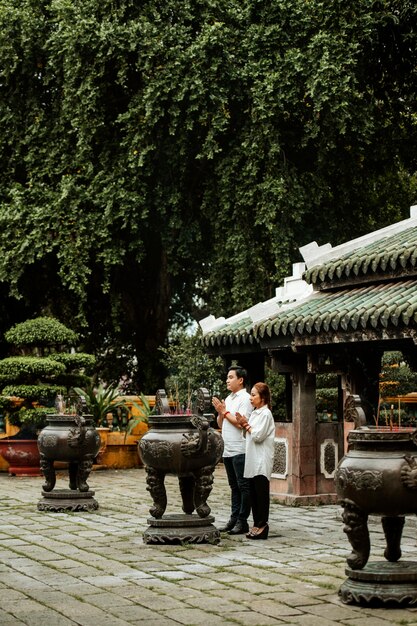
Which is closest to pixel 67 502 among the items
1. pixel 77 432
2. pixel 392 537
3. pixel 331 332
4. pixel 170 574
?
pixel 77 432

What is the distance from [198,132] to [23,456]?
8730 mm

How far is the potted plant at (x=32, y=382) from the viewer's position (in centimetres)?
2056

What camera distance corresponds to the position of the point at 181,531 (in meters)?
11.1

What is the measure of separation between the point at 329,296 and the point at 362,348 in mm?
1231

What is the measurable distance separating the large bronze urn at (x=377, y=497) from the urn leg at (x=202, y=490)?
3.40 m

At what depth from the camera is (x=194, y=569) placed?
31.2 feet

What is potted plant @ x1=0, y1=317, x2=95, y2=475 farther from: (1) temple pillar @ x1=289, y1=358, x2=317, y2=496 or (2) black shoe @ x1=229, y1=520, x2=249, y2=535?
(2) black shoe @ x1=229, y1=520, x2=249, y2=535

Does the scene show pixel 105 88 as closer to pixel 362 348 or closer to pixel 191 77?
pixel 191 77

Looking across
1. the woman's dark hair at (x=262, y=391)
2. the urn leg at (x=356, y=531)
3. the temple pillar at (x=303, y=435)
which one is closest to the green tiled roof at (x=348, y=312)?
the temple pillar at (x=303, y=435)

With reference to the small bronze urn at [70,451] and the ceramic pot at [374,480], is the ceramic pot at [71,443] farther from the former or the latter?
the ceramic pot at [374,480]

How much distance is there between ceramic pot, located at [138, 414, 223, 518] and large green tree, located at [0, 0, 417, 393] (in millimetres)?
12251

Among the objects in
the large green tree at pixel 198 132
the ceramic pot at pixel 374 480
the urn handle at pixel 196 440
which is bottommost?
the ceramic pot at pixel 374 480

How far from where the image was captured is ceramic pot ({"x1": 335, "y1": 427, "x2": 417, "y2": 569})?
25.1 feet

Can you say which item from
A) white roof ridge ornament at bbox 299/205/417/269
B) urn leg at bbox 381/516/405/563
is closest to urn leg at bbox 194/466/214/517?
urn leg at bbox 381/516/405/563
